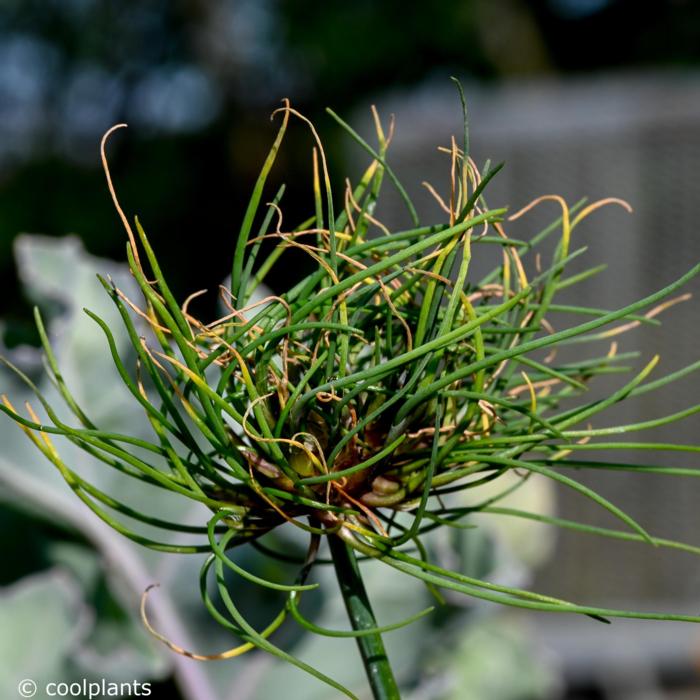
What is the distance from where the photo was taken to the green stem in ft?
0.83

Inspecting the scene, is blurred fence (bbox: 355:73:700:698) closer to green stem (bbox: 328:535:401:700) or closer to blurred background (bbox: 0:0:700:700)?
blurred background (bbox: 0:0:700:700)

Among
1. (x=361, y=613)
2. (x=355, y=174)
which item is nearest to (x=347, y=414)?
(x=361, y=613)

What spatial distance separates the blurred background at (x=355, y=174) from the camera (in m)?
0.55

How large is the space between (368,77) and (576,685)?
241 cm

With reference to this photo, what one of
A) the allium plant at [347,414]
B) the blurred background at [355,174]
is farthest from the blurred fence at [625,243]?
the allium plant at [347,414]

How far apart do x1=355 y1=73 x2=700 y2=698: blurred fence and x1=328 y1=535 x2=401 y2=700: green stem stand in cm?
126

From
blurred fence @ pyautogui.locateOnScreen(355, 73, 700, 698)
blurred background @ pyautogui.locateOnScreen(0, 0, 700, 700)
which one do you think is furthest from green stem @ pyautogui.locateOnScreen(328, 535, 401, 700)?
blurred fence @ pyautogui.locateOnScreen(355, 73, 700, 698)

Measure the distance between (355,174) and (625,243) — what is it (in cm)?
85

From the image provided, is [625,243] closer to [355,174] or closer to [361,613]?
[355,174]

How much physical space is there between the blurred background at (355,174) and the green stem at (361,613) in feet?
0.97

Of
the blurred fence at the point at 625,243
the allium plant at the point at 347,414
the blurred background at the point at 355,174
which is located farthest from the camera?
the blurred fence at the point at 625,243

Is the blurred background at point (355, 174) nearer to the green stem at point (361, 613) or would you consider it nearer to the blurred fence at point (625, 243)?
the blurred fence at point (625, 243)

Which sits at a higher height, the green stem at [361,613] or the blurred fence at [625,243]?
the green stem at [361,613]

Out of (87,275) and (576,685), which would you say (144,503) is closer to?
(87,275)
